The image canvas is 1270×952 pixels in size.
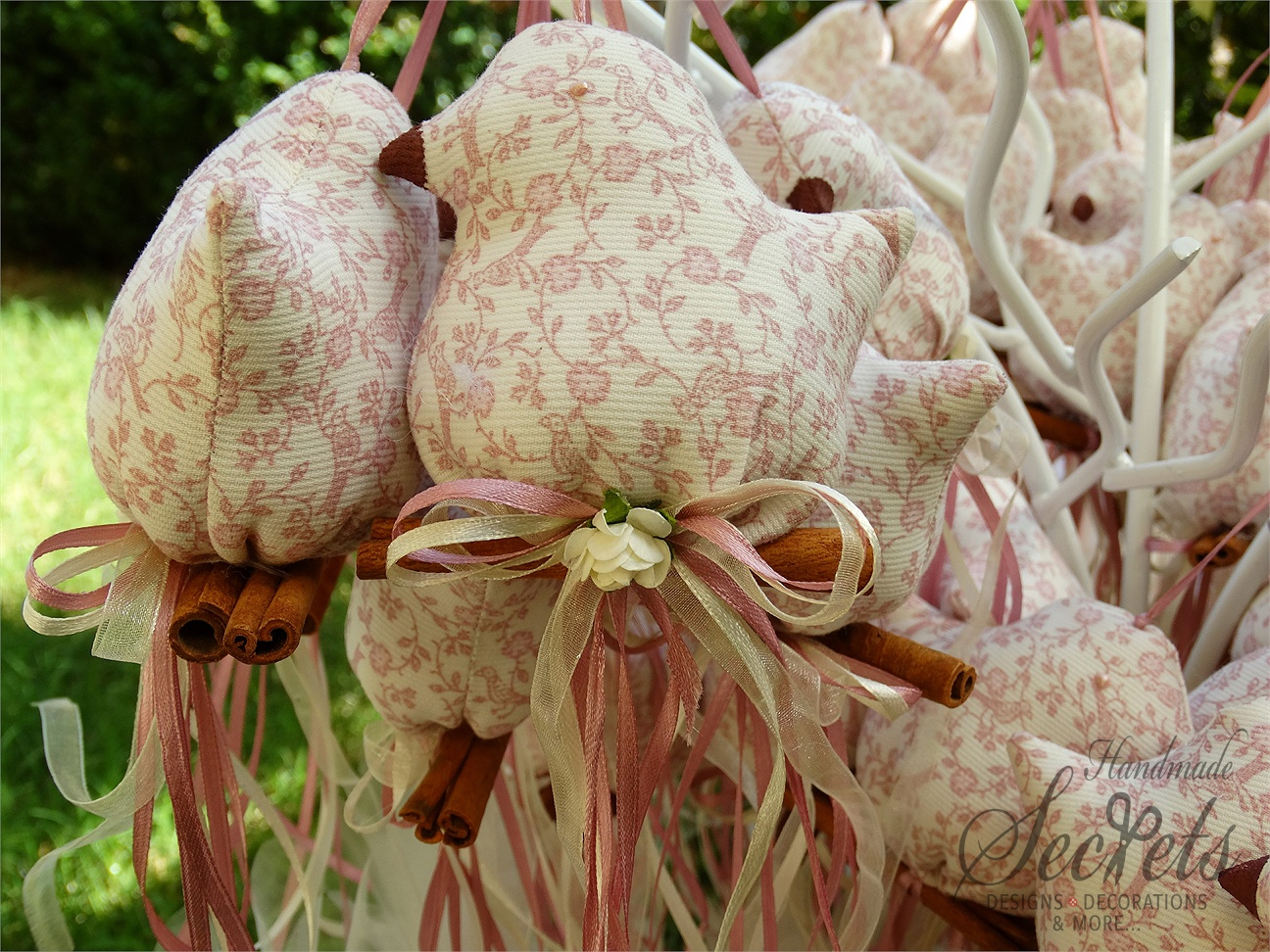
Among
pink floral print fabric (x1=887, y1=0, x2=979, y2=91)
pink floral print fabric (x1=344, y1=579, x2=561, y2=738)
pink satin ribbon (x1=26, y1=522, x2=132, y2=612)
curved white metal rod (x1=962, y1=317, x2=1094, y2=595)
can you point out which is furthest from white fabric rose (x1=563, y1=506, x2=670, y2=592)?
pink floral print fabric (x1=887, y1=0, x2=979, y2=91)

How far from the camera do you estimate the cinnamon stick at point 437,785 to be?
20.8 inches

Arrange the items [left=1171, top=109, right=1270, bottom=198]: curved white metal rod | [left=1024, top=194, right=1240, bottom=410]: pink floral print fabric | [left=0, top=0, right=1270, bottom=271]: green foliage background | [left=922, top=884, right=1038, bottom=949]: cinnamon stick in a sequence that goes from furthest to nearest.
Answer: [left=0, top=0, right=1270, bottom=271]: green foliage background → [left=1024, top=194, right=1240, bottom=410]: pink floral print fabric → [left=1171, top=109, right=1270, bottom=198]: curved white metal rod → [left=922, top=884, right=1038, bottom=949]: cinnamon stick

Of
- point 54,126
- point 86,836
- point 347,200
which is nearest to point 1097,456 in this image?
point 347,200

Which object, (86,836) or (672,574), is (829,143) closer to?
(672,574)

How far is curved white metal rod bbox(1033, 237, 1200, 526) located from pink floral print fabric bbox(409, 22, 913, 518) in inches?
7.0

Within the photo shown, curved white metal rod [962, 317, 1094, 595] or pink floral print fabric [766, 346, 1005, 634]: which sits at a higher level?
pink floral print fabric [766, 346, 1005, 634]

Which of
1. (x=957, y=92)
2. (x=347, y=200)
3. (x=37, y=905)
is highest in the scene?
(x=957, y=92)

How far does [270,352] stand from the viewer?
0.41m

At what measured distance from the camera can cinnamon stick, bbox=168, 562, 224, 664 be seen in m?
0.44

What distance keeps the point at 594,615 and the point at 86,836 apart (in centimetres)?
30

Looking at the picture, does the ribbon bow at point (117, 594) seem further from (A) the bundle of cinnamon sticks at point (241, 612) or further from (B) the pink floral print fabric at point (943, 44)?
(B) the pink floral print fabric at point (943, 44)

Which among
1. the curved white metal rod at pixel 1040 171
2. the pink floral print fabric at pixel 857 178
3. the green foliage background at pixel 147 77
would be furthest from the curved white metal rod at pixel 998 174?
the green foliage background at pixel 147 77

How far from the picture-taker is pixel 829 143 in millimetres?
564

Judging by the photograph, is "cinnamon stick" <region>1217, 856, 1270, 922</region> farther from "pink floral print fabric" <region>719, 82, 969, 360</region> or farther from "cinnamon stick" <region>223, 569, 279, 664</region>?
"cinnamon stick" <region>223, 569, 279, 664</region>
